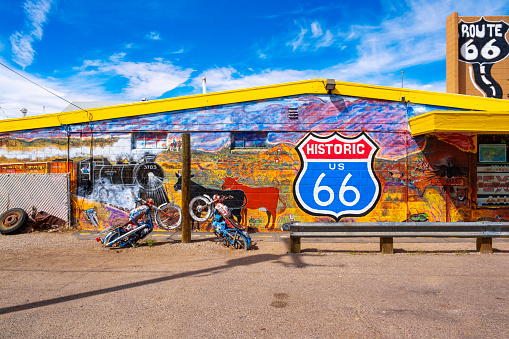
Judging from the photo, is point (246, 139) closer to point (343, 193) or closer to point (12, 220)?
point (343, 193)

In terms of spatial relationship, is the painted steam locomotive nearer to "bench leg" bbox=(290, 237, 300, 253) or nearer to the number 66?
"bench leg" bbox=(290, 237, 300, 253)

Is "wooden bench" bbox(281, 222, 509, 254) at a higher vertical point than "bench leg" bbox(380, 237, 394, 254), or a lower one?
higher

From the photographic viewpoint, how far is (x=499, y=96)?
1434 centimetres

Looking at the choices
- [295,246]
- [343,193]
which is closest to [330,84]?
[343,193]

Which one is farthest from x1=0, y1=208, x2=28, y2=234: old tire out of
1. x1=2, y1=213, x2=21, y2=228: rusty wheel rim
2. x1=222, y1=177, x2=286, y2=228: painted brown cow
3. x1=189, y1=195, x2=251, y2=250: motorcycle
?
x1=222, y1=177, x2=286, y2=228: painted brown cow

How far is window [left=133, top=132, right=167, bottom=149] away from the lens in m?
9.94

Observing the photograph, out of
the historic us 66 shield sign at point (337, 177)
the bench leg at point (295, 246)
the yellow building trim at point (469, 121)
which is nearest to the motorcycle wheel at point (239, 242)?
the bench leg at point (295, 246)

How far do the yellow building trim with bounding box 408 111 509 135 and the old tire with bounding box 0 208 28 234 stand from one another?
12.7 meters

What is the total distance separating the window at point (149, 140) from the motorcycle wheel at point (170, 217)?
2.02 metres

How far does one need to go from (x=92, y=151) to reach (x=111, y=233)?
12.6ft

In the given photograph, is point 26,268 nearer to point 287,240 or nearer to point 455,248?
point 287,240

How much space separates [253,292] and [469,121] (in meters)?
7.91

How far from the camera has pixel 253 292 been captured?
4832mm

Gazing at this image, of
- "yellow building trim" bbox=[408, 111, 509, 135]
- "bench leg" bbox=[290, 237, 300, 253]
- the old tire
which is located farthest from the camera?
the old tire
